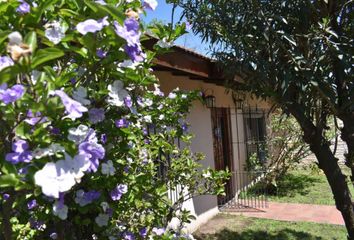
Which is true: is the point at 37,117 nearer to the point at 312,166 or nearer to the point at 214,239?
the point at 214,239

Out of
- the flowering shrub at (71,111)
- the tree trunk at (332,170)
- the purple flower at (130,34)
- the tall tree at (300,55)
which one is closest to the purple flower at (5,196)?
the flowering shrub at (71,111)

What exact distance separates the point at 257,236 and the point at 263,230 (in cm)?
41

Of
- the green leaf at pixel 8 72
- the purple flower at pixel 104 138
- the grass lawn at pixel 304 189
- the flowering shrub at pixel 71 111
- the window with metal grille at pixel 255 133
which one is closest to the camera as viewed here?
the green leaf at pixel 8 72

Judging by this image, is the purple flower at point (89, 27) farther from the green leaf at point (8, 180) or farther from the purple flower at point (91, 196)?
the purple flower at point (91, 196)

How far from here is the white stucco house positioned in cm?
642

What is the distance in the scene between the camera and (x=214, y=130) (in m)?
9.80

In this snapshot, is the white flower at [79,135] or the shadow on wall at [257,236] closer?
the white flower at [79,135]

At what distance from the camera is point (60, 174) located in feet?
3.69

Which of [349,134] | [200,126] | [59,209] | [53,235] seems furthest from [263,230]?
[59,209]

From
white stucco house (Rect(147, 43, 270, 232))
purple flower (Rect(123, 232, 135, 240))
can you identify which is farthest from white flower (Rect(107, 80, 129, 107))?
white stucco house (Rect(147, 43, 270, 232))

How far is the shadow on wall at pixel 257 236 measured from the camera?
6.92 m

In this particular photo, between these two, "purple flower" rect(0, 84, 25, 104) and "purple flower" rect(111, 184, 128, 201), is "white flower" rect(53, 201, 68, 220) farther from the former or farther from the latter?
"purple flower" rect(111, 184, 128, 201)

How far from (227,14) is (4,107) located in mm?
3505

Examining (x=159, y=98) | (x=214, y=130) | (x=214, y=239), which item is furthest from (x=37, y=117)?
(x=214, y=130)
